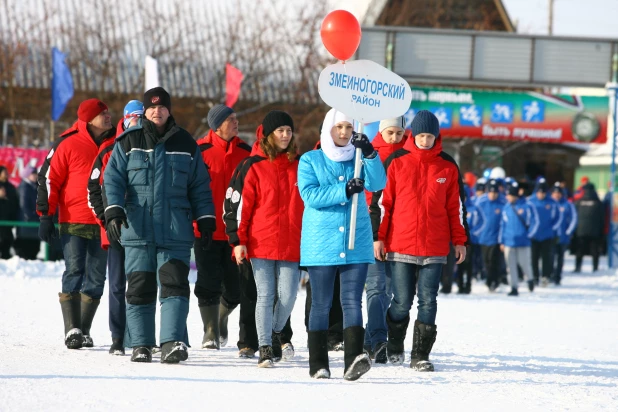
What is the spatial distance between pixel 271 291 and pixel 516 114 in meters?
18.0

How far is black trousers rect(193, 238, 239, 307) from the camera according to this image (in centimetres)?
921

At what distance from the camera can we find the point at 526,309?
1478cm

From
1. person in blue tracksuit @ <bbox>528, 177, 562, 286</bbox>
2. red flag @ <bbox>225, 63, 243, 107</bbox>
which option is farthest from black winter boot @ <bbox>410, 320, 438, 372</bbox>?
red flag @ <bbox>225, 63, 243, 107</bbox>

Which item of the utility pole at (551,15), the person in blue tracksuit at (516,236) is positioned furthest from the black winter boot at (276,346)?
the utility pole at (551,15)

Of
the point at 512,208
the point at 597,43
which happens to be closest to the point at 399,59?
the point at 597,43

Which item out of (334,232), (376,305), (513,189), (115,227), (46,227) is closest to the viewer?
(334,232)

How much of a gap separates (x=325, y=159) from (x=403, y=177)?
0.89 metres

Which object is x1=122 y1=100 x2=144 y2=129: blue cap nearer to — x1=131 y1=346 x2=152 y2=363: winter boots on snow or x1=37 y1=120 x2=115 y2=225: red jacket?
x1=37 y1=120 x2=115 y2=225: red jacket

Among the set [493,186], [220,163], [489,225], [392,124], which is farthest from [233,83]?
[392,124]

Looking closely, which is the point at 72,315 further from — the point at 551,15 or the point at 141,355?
the point at 551,15

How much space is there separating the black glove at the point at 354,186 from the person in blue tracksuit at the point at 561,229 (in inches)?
565

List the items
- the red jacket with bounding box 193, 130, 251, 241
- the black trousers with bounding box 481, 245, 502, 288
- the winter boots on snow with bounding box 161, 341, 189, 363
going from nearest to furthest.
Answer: the winter boots on snow with bounding box 161, 341, 189, 363
the red jacket with bounding box 193, 130, 251, 241
the black trousers with bounding box 481, 245, 502, 288

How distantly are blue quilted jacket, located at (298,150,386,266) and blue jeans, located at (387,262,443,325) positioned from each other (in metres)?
0.78

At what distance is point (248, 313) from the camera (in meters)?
8.71
